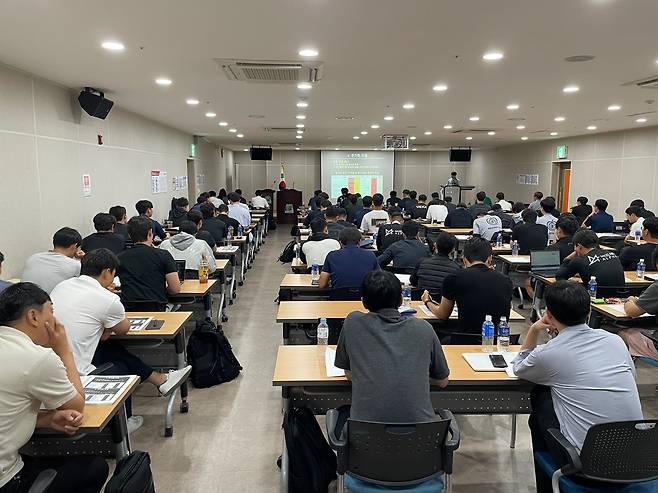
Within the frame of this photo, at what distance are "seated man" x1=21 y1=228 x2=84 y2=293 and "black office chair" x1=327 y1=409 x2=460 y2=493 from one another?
321cm

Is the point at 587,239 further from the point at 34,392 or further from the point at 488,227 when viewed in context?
the point at 34,392

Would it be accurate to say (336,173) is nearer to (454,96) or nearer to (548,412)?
(454,96)

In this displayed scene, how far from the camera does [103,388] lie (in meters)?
2.51

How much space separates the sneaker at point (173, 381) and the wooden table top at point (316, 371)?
0.95 meters

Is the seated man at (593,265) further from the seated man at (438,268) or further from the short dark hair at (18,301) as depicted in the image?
the short dark hair at (18,301)

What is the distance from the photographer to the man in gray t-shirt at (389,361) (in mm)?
2111

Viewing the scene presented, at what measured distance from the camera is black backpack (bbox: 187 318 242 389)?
4.30 m

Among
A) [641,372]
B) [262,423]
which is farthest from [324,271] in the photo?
[641,372]

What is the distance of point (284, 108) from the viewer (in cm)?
880

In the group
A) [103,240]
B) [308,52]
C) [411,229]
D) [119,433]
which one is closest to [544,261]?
[411,229]

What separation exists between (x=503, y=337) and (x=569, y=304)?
0.92 m

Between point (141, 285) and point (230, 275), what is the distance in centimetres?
320

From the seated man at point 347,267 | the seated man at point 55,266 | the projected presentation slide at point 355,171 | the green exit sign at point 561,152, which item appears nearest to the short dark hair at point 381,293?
the seated man at point 347,267

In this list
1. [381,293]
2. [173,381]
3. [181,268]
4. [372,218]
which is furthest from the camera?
[372,218]
